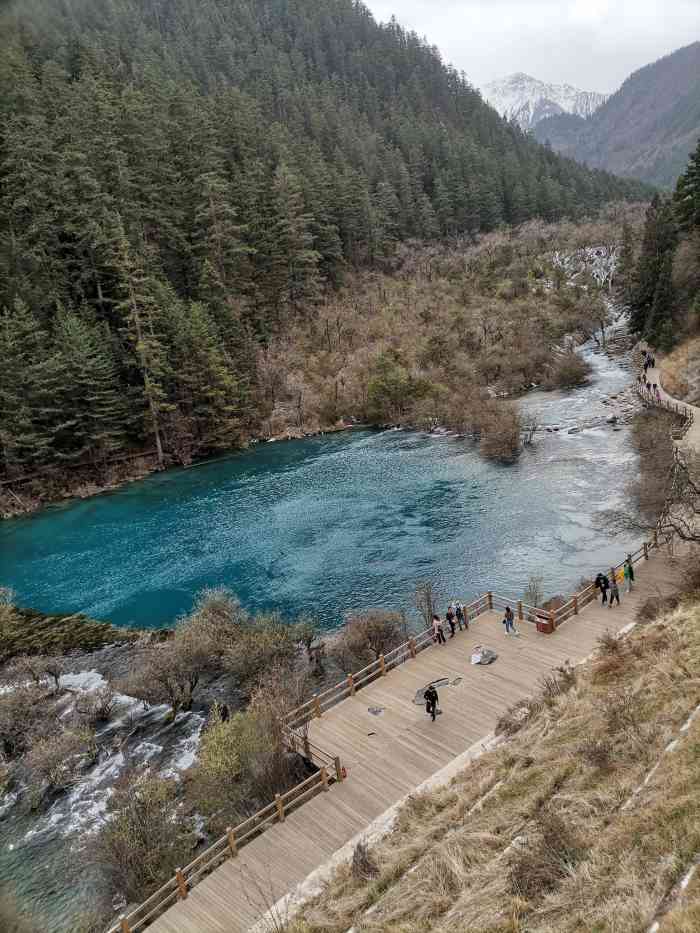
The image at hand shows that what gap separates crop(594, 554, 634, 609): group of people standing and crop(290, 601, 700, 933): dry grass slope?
6860mm

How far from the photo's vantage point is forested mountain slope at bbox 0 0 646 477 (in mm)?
54375

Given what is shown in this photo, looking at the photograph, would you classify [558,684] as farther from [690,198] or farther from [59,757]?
[690,198]

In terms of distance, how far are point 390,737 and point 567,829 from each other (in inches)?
342

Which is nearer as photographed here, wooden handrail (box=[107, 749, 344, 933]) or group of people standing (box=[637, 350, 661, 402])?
wooden handrail (box=[107, 749, 344, 933])

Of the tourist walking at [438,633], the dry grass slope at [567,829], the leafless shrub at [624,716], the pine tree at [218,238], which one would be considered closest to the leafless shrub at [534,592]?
the tourist walking at [438,633]

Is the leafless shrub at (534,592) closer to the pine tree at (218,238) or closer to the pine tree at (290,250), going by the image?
the pine tree at (218,238)

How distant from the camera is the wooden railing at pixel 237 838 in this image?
1367 centimetres

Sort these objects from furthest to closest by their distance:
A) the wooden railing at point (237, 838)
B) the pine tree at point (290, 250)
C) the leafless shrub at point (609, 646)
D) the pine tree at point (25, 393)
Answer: the pine tree at point (290, 250) → the pine tree at point (25, 393) → the leafless shrub at point (609, 646) → the wooden railing at point (237, 838)

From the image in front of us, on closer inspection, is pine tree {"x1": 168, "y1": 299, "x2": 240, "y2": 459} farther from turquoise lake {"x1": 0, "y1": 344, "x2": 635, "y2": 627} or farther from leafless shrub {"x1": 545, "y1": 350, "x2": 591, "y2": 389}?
leafless shrub {"x1": 545, "y1": 350, "x2": 591, "y2": 389}

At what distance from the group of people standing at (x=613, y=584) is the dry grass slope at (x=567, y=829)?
6.86 meters

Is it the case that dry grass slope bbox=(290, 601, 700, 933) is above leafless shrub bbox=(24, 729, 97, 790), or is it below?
above

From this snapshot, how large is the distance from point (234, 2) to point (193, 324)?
152898 millimetres

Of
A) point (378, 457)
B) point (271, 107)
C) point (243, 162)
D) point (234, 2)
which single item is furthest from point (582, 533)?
point (234, 2)

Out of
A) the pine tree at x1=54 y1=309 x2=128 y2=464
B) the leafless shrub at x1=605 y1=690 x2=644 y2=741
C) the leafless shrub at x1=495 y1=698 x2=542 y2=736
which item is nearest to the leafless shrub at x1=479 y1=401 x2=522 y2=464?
the leafless shrub at x1=495 y1=698 x2=542 y2=736
